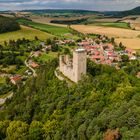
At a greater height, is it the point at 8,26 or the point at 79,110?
the point at 79,110

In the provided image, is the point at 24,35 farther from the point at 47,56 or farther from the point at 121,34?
the point at 121,34

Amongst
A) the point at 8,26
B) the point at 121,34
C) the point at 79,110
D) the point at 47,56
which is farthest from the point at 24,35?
the point at 79,110

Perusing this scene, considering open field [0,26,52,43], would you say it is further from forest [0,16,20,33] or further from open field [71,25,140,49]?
open field [71,25,140,49]

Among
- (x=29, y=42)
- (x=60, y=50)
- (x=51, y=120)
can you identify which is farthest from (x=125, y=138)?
(x=29, y=42)

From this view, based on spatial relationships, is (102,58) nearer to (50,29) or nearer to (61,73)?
(61,73)

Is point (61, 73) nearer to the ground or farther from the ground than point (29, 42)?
farther from the ground

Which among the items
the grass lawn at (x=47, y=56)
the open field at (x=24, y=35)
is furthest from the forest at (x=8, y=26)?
the grass lawn at (x=47, y=56)
